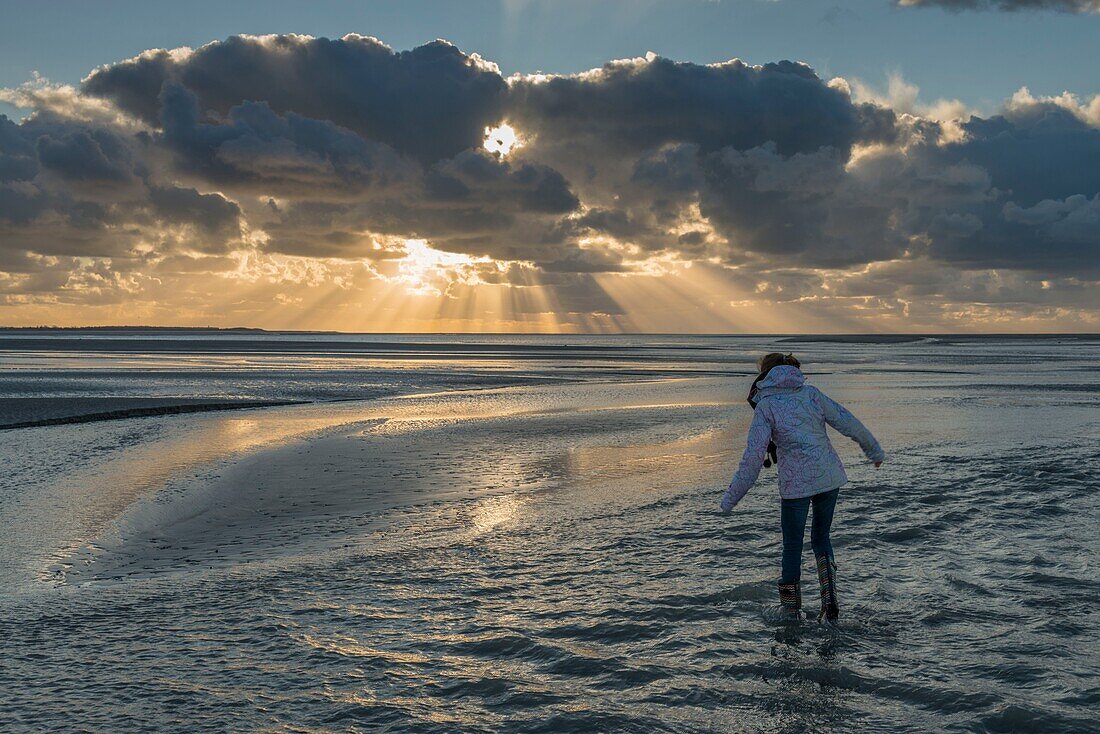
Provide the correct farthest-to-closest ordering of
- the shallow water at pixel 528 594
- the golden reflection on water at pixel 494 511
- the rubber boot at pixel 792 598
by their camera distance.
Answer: the golden reflection on water at pixel 494 511, the rubber boot at pixel 792 598, the shallow water at pixel 528 594

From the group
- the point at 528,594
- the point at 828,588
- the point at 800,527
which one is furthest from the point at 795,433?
the point at 528,594

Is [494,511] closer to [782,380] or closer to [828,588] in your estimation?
[828,588]

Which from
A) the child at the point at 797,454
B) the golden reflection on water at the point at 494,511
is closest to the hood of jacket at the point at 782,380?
the child at the point at 797,454

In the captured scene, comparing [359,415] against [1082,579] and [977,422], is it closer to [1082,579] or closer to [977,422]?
[977,422]

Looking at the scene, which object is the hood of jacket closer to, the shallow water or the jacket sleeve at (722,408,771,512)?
the jacket sleeve at (722,408,771,512)

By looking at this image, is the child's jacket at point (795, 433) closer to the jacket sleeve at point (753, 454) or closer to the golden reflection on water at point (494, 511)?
the jacket sleeve at point (753, 454)

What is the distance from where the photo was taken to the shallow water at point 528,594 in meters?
6.02

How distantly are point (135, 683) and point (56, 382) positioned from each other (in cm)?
4273

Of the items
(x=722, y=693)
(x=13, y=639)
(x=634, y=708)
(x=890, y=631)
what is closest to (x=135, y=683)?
(x=13, y=639)

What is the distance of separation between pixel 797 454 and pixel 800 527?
0.68m

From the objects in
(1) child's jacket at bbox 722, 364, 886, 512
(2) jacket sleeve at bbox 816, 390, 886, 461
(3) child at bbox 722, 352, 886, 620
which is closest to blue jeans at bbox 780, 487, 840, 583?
(3) child at bbox 722, 352, 886, 620

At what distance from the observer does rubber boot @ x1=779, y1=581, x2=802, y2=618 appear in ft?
25.6

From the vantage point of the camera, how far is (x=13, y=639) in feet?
24.1

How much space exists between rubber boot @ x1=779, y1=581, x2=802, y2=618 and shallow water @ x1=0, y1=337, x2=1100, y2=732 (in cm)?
17
